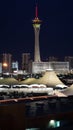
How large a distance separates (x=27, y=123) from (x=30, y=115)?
205mm

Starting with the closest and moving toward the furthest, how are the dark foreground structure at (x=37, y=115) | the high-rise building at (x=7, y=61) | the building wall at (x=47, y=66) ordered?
the dark foreground structure at (x=37, y=115)
the building wall at (x=47, y=66)
the high-rise building at (x=7, y=61)

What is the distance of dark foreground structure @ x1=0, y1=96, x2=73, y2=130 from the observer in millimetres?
6865

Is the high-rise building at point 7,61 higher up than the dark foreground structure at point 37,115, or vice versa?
the high-rise building at point 7,61

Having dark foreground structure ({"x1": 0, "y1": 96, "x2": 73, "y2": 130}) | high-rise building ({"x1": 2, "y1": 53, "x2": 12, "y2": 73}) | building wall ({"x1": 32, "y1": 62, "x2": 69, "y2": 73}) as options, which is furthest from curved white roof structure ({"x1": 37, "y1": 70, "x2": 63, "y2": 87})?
high-rise building ({"x1": 2, "y1": 53, "x2": 12, "y2": 73})

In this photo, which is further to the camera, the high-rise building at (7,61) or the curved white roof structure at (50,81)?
the high-rise building at (7,61)

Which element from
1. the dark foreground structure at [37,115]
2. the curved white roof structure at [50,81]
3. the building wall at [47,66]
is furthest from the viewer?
the building wall at [47,66]

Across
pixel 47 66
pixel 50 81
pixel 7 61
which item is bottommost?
pixel 50 81

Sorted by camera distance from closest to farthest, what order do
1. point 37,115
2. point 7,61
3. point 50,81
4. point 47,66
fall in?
point 37,115
point 50,81
point 47,66
point 7,61

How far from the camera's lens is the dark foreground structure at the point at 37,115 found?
6865 millimetres

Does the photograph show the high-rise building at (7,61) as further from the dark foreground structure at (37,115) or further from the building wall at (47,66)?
the dark foreground structure at (37,115)

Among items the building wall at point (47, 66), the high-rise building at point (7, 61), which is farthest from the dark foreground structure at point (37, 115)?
the high-rise building at point (7, 61)

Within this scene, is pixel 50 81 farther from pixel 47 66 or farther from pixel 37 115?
pixel 47 66

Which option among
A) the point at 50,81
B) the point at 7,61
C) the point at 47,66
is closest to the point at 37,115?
the point at 50,81

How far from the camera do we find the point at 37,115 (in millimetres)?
7516
